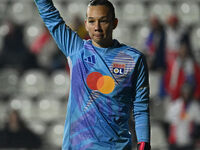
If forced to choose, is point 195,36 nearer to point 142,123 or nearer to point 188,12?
point 188,12

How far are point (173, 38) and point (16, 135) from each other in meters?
2.94

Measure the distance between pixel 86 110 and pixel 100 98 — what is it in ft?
0.31

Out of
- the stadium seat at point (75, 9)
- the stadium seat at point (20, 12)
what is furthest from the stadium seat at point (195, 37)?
the stadium seat at point (20, 12)

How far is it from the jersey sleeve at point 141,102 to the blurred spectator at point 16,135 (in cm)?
428

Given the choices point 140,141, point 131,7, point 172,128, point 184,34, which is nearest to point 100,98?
point 140,141

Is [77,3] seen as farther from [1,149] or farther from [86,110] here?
[86,110]

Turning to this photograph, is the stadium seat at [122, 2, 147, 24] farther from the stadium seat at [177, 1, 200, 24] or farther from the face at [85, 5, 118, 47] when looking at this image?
the face at [85, 5, 118, 47]

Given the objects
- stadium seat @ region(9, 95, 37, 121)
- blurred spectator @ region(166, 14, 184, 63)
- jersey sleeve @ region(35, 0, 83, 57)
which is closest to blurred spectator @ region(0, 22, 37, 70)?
stadium seat @ region(9, 95, 37, 121)

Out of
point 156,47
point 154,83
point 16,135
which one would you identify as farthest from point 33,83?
point 156,47

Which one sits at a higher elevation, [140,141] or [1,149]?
[140,141]

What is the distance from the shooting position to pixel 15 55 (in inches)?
277

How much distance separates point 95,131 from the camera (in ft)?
7.45

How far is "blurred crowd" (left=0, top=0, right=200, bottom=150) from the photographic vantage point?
6672 millimetres

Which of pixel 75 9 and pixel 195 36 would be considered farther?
pixel 75 9
